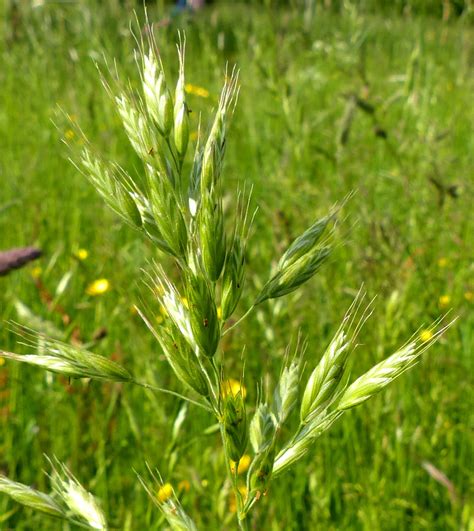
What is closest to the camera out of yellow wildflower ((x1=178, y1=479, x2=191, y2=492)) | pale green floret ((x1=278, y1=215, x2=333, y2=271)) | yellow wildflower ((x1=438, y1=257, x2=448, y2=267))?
pale green floret ((x1=278, y1=215, x2=333, y2=271))

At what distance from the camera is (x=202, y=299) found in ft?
2.13

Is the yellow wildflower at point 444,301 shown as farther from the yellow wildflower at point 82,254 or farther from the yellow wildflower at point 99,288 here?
the yellow wildflower at point 82,254

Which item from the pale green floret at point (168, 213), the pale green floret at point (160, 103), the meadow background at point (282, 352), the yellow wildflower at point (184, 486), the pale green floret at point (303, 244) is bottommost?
the yellow wildflower at point (184, 486)

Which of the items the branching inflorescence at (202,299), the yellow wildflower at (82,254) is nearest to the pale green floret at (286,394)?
the branching inflorescence at (202,299)

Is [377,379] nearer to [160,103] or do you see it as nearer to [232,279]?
[232,279]

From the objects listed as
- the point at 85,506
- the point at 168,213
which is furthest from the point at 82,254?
the point at 168,213

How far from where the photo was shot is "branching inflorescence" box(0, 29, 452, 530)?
2.16 ft

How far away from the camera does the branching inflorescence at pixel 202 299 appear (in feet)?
2.16

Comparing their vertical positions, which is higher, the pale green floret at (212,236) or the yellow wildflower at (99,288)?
the pale green floret at (212,236)

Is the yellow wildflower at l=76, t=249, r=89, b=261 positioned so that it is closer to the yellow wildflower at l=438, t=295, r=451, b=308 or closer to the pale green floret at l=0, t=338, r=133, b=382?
the yellow wildflower at l=438, t=295, r=451, b=308

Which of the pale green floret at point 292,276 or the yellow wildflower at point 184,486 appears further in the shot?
the yellow wildflower at point 184,486

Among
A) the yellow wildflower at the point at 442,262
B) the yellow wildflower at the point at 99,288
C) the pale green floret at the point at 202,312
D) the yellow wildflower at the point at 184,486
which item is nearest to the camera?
the pale green floret at the point at 202,312

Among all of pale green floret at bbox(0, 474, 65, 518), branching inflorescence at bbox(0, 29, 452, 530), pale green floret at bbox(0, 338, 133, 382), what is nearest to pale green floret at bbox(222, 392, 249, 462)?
branching inflorescence at bbox(0, 29, 452, 530)

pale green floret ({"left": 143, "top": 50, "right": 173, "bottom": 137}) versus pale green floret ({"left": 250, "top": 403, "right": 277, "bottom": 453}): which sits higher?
pale green floret ({"left": 143, "top": 50, "right": 173, "bottom": 137})
